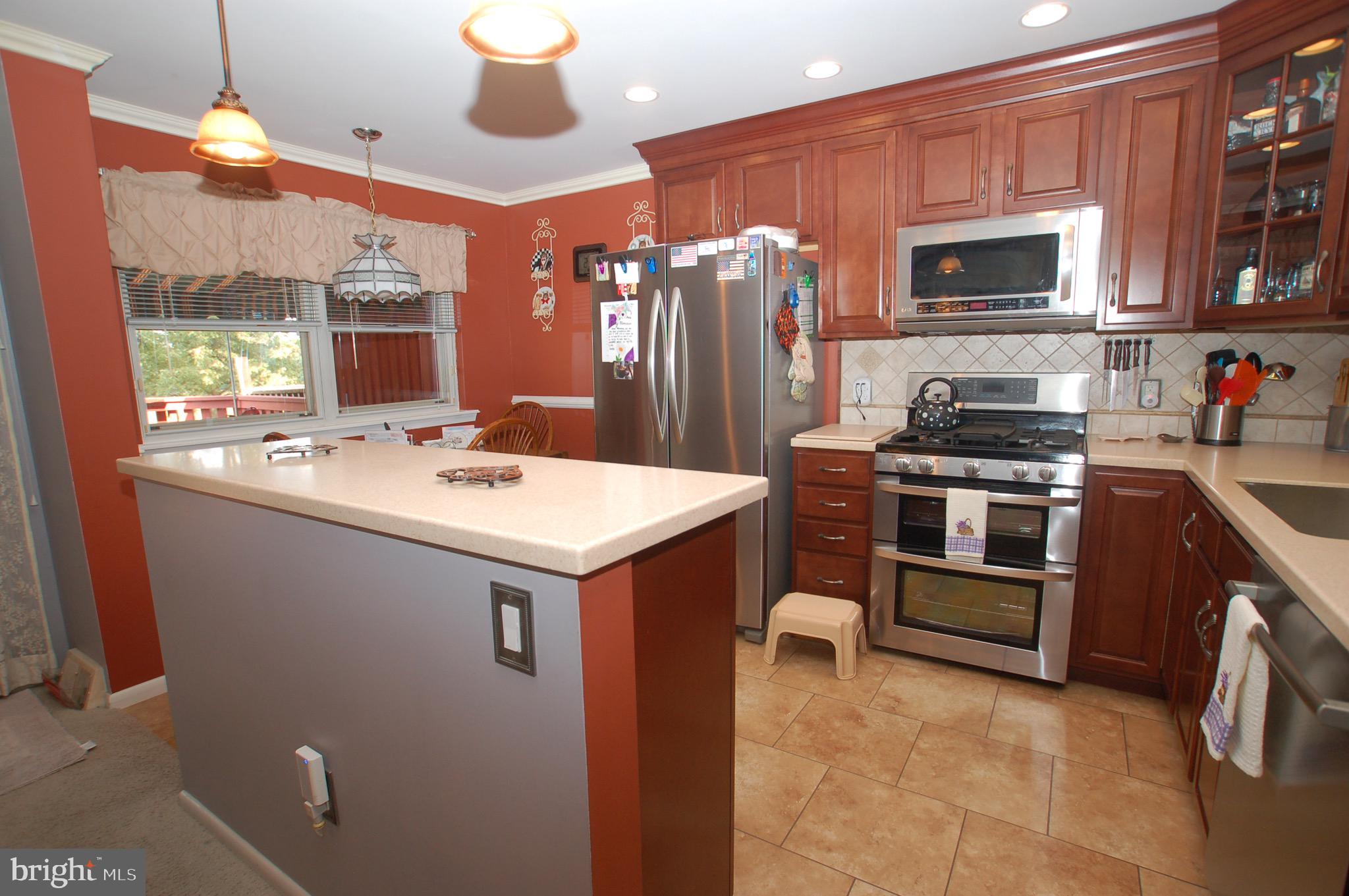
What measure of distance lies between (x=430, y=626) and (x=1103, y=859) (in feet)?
5.91

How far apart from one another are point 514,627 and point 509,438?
2.86 m

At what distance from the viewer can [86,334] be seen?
7.82ft

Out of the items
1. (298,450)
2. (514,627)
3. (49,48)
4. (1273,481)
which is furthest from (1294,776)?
(49,48)

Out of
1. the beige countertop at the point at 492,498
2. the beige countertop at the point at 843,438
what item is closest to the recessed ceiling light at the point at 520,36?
the beige countertop at the point at 492,498

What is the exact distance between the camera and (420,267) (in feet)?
13.1

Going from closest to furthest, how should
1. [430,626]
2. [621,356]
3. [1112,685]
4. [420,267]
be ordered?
[430,626] < [1112,685] < [621,356] < [420,267]

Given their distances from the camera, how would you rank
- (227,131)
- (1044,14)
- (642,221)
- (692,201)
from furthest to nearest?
(642,221) < (692,201) < (1044,14) < (227,131)

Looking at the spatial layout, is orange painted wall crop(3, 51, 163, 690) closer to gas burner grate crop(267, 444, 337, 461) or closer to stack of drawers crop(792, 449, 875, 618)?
gas burner grate crop(267, 444, 337, 461)

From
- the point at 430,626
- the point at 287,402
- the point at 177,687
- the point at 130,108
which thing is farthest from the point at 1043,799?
the point at 130,108

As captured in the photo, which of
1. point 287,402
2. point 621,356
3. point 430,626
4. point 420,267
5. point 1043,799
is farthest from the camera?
point 420,267

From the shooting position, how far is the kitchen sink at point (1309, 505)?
5.12 ft

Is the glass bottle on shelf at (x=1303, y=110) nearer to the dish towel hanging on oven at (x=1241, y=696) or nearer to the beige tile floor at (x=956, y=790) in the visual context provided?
the dish towel hanging on oven at (x=1241, y=696)

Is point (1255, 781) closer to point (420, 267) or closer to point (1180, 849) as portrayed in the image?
point (1180, 849)

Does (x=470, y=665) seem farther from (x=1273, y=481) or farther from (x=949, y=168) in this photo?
(x=949, y=168)
